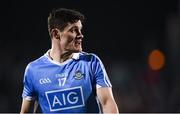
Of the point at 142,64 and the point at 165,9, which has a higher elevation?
the point at 165,9

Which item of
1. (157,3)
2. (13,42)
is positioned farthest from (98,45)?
(13,42)

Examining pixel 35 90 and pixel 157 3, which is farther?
pixel 157 3

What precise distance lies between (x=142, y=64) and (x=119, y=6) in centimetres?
1076

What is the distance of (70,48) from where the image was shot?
6.20 m

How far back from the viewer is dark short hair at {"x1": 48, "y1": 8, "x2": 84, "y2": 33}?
6137 millimetres

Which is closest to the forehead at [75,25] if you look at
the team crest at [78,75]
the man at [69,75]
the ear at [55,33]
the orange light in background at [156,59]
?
the man at [69,75]

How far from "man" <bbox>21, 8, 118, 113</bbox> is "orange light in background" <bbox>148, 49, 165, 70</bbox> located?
19.4 m

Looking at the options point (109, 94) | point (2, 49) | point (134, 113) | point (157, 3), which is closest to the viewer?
point (109, 94)

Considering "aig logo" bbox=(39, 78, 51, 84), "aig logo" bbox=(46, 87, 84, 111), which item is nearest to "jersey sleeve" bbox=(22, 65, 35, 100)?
"aig logo" bbox=(39, 78, 51, 84)

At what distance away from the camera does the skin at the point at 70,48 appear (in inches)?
236

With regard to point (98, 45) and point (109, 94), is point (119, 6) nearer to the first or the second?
point (98, 45)

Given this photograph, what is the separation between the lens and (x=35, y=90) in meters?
6.37

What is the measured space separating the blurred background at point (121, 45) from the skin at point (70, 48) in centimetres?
681

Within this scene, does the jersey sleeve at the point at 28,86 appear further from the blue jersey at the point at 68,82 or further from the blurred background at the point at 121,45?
the blurred background at the point at 121,45
